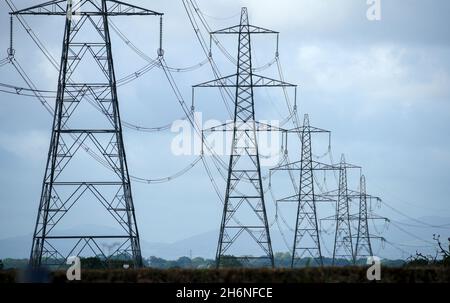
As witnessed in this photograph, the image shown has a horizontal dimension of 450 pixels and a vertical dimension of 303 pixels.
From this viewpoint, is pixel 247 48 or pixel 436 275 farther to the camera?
pixel 247 48

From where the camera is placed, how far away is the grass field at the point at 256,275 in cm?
3638

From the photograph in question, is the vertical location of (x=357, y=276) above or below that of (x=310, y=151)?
below

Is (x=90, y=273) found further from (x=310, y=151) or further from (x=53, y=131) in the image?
(x=310, y=151)

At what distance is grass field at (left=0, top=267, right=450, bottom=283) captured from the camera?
119ft

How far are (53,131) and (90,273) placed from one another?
13.5m

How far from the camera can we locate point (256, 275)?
36.6 metres
